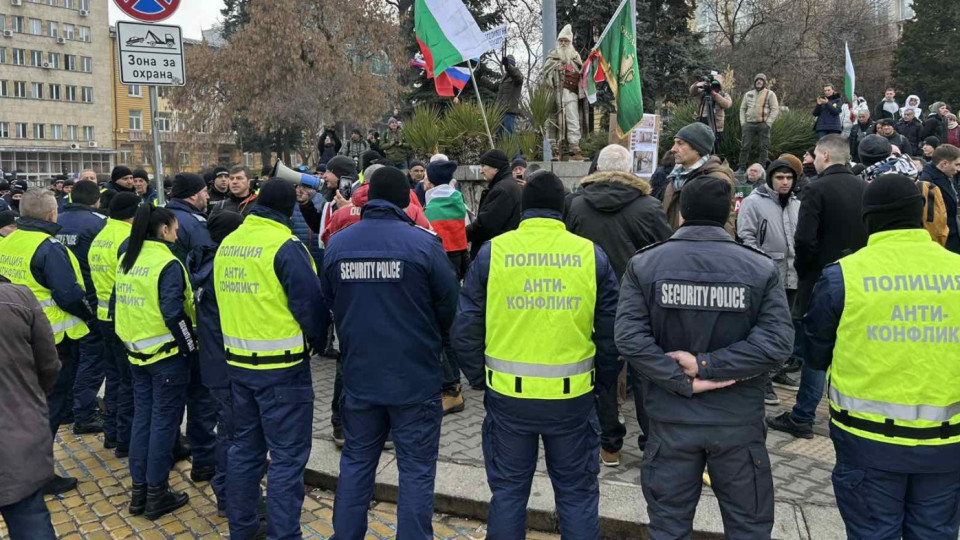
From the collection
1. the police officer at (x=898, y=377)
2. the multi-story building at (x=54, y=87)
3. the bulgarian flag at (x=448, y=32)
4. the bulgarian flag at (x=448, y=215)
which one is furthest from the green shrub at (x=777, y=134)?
the multi-story building at (x=54, y=87)

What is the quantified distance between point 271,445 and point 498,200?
282 centimetres

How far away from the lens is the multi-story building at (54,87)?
205 feet

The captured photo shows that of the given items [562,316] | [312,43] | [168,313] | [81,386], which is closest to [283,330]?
[168,313]

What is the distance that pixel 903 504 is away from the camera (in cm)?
298

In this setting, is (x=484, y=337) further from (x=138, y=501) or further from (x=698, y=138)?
(x=138, y=501)

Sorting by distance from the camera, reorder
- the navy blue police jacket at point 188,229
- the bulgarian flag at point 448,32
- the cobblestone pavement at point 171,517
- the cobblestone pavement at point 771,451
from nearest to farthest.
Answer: the cobblestone pavement at point 171,517, the cobblestone pavement at point 771,451, the navy blue police jacket at point 188,229, the bulgarian flag at point 448,32

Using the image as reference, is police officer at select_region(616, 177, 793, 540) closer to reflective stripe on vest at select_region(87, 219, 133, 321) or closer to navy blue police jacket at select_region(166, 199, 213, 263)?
navy blue police jacket at select_region(166, 199, 213, 263)

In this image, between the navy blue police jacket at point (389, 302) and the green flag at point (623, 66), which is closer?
the navy blue police jacket at point (389, 302)

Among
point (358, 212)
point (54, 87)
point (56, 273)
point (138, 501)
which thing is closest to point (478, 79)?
point (358, 212)

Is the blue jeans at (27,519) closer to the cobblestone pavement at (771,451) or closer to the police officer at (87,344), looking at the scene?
the cobblestone pavement at (771,451)

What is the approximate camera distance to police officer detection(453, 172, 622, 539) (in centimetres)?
343

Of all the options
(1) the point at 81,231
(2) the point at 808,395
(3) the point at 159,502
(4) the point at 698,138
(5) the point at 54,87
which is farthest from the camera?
(5) the point at 54,87

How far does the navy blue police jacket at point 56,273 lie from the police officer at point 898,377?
5.15 meters

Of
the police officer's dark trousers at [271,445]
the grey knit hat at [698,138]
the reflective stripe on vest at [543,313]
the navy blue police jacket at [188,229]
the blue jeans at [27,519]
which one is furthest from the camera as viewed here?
the navy blue police jacket at [188,229]
